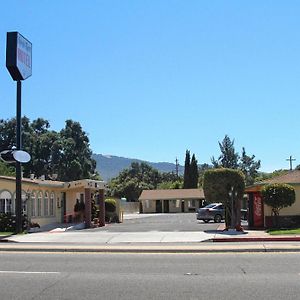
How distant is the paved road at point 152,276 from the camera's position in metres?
9.66

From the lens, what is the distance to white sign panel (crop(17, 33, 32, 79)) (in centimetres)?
2994

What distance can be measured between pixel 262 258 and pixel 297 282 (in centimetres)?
441

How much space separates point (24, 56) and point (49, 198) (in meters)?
10.9

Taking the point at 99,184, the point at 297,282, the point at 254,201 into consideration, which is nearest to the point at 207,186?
the point at 254,201

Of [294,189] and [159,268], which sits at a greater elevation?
[294,189]

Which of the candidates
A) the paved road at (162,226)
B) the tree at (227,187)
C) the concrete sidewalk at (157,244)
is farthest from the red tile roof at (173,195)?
the concrete sidewalk at (157,244)

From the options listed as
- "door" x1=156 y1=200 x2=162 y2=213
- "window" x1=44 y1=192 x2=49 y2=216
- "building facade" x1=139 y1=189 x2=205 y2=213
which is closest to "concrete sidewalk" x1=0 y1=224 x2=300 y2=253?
"window" x1=44 y1=192 x2=49 y2=216

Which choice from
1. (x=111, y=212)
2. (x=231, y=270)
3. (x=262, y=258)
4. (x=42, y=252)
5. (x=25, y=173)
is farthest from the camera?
(x=25, y=173)

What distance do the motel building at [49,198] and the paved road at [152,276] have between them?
1728 centimetres

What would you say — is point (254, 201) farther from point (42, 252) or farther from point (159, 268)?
point (159, 268)

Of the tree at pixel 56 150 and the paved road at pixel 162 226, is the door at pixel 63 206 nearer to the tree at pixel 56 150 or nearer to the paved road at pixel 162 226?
the paved road at pixel 162 226

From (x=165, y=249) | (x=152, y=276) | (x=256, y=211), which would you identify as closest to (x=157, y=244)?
(x=165, y=249)

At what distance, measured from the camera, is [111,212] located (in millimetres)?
44156

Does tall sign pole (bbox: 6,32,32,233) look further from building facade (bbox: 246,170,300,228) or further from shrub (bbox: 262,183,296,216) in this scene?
building facade (bbox: 246,170,300,228)
